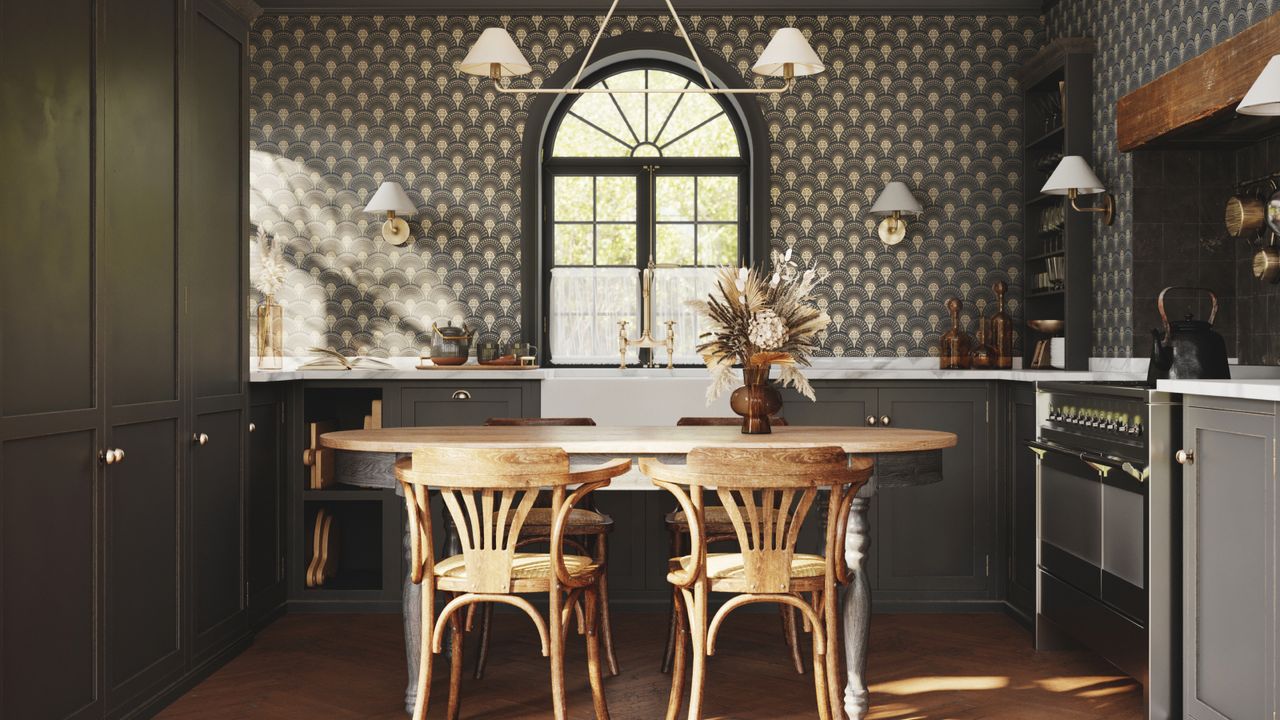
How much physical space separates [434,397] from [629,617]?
1369mm

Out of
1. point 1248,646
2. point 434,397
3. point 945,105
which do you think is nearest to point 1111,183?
point 945,105

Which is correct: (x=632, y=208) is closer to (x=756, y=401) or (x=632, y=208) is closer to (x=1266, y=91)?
(x=756, y=401)

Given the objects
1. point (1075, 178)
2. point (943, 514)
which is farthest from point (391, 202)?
point (1075, 178)

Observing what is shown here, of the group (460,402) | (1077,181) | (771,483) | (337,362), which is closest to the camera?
(771,483)

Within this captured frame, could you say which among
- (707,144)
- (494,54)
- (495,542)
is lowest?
(495,542)

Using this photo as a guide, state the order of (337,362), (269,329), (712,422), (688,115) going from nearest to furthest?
(712,422)
(337,362)
(269,329)
(688,115)

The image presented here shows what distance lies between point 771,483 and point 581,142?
3317 mm

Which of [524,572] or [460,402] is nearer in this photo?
[524,572]

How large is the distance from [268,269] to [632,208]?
1928 mm

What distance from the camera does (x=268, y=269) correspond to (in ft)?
16.0

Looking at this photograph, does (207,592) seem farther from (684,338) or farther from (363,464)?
(684,338)

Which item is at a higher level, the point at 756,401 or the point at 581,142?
the point at 581,142

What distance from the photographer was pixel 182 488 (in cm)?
338

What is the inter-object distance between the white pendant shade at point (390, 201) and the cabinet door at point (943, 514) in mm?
2593
